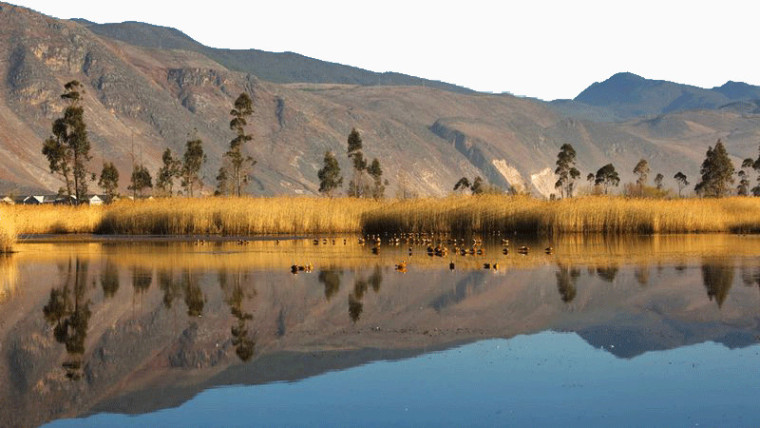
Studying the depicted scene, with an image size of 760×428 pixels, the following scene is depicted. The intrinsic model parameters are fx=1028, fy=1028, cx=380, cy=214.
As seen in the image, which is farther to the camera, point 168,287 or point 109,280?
point 109,280

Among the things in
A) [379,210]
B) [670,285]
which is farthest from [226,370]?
[379,210]

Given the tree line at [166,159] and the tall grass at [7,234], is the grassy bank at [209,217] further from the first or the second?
the tree line at [166,159]

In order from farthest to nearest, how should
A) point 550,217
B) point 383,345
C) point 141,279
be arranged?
1. point 550,217
2. point 141,279
3. point 383,345

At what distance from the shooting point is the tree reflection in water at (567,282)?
72.2 feet

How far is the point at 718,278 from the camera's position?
83.2 feet

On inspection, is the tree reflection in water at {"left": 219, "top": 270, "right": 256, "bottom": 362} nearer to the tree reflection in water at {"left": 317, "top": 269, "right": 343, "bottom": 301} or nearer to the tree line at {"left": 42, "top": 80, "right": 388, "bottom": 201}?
the tree reflection in water at {"left": 317, "top": 269, "right": 343, "bottom": 301}

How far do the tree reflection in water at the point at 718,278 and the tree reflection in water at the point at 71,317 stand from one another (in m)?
12.2

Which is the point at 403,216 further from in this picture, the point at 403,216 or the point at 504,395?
the point at 504,395

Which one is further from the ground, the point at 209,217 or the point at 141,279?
the point at 209,217

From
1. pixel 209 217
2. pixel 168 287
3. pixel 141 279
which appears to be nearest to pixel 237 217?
pixel 209 217

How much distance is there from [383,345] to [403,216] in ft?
114

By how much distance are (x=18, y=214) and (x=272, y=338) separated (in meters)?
32.5

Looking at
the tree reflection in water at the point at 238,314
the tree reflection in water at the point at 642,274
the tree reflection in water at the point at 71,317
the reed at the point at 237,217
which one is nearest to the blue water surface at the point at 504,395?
the tree reflection in water at the point at 238,314

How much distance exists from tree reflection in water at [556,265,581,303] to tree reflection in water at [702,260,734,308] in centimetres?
293
